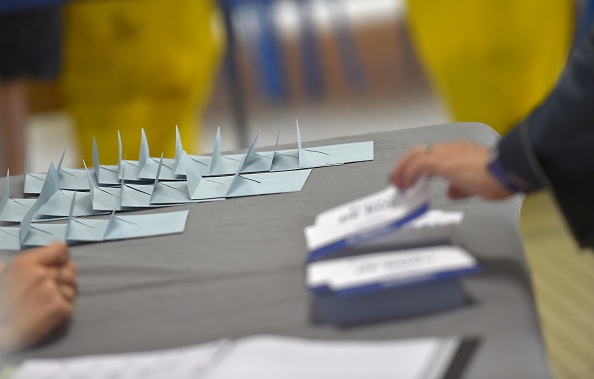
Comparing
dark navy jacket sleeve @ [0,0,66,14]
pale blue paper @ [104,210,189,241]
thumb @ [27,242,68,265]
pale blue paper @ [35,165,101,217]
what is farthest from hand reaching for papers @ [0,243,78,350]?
dark navy jacket sleeve @ [0,0,66,14]

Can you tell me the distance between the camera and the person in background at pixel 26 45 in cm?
251

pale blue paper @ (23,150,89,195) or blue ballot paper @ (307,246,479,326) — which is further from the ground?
blue ballot paper @ (307,246,479,326)

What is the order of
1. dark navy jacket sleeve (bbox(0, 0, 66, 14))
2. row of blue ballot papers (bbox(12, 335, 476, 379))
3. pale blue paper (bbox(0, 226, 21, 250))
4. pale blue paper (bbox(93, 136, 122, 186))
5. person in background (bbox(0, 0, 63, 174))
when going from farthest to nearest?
1. person in background (bbox(0, 0, 63, 174))
2. dark navy jacket sleeve (bbox(0, 0, 66, 14))
3. pale blue paper (bbox(93, 136, 122, 186))
4. pale blue paper (bbox(0, 226, 21, 250))
5. row of blue ballot papers (bbox(12, 335, 476, 379))

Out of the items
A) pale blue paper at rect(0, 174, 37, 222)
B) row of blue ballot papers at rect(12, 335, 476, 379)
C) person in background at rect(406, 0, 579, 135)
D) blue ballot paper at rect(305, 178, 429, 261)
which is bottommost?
person in background at rect(406, 0, 579, 135)

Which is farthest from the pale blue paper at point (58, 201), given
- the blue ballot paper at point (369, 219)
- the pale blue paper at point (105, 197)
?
the blue ballot paper at point (369, 219)

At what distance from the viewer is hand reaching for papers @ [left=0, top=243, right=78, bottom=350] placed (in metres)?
0.74

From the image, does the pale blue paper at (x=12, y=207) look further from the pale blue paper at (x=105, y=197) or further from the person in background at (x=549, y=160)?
the person in background at (x=549, y=160)

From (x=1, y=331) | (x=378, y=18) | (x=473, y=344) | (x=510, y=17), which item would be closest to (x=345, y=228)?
(x=473, y=344)

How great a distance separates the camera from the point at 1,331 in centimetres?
73

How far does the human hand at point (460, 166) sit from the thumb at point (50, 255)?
0.31 meters

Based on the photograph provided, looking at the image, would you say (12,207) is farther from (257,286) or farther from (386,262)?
(386,262)

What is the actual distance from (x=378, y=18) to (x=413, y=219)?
313 cm

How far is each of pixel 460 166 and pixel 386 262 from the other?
0.56ft

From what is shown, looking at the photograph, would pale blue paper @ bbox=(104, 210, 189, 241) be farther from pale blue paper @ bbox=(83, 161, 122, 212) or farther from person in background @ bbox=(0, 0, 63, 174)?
person in background @ bbox=(0, 0, 63, 174)
